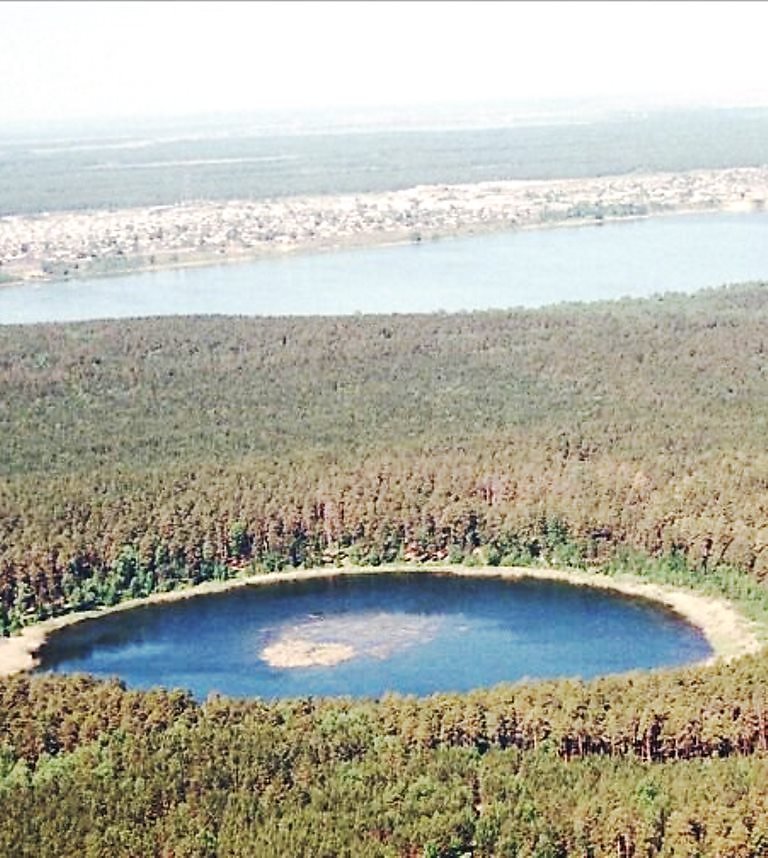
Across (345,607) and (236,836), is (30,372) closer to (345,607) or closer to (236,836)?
(345,607)

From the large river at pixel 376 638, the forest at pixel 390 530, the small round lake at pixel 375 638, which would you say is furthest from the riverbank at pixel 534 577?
the forest at pixel 390 530

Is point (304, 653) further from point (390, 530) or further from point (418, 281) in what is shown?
point (418, 281)

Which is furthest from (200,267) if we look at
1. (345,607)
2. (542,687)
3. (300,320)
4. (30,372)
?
(542,687)

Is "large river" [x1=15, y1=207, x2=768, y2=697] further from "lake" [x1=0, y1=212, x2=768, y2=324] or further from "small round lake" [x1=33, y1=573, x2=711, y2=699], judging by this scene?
"lake" [x1=0, y1=212, x2=768, y2=324]

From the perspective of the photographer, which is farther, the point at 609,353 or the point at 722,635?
the point at 609,353

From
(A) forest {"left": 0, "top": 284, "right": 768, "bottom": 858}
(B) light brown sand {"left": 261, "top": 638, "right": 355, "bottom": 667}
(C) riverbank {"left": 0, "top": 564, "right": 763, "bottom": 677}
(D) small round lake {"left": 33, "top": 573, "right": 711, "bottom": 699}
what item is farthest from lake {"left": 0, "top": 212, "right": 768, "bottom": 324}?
(B) light brown sand {"left": 261, "top": 638, "right": 355, "bottom": 667}

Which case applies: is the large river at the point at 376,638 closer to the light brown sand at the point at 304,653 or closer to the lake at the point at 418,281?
the light brown sand at the point at 304,653
